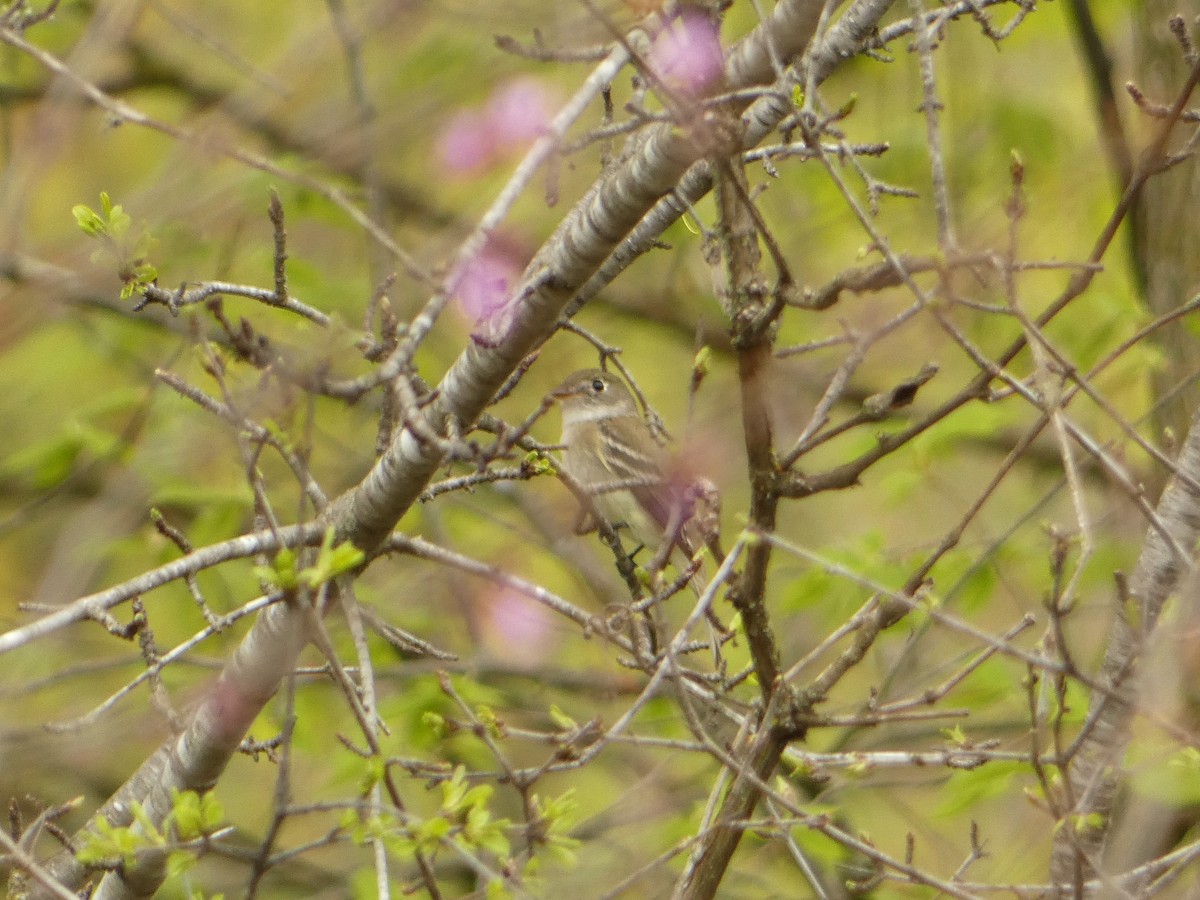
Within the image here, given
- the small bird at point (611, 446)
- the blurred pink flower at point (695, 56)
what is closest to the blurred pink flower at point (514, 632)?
the small bird at point (611, 446)

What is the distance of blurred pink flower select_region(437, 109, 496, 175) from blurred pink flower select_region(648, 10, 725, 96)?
286cm

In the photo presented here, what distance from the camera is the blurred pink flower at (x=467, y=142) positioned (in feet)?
18.0

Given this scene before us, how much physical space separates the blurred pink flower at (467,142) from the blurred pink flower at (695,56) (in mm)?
2856

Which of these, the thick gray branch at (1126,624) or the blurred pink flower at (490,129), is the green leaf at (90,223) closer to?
the blurred pink flower at (490,129)

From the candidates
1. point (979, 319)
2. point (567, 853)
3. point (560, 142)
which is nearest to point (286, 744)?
point (567, 853)

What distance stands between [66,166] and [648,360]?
384 cm

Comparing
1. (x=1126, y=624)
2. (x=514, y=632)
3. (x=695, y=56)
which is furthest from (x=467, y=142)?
(x=1126, y=624)

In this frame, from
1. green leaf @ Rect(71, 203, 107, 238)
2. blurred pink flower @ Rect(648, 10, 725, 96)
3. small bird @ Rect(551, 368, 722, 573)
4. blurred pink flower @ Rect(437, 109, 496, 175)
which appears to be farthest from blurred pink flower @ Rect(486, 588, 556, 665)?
blurred pink flower @ Rect(648, 10, 725, 96)

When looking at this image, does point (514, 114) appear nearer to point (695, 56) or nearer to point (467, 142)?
point (467, 142)

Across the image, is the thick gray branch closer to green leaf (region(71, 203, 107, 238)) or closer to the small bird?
green leaf (region(71, 203, 107, 238))

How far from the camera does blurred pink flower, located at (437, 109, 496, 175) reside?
18.0 ft

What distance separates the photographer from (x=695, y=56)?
2617mm

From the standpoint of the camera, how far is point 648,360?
9.59 metres

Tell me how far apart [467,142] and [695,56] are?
9.95 ft
